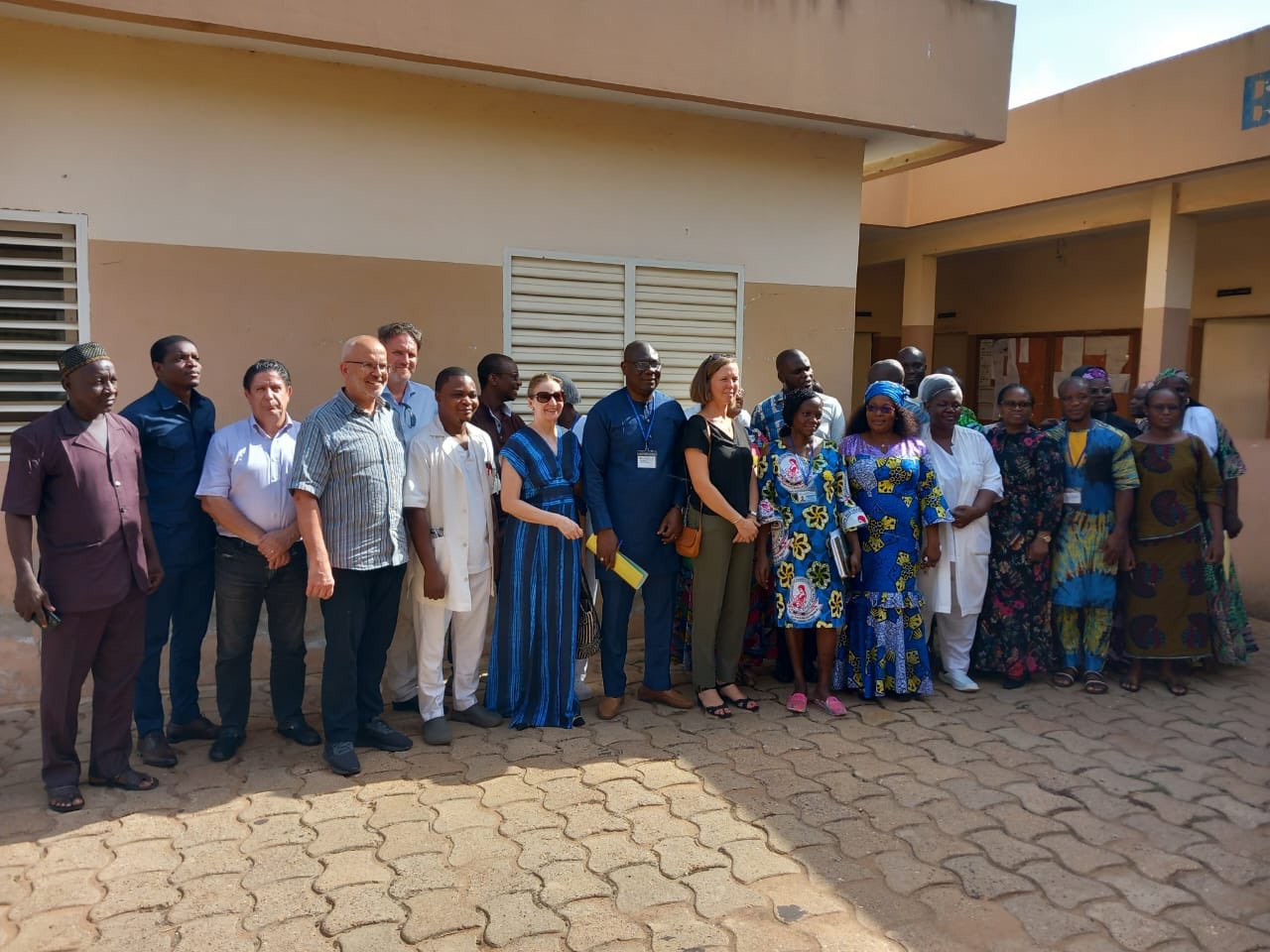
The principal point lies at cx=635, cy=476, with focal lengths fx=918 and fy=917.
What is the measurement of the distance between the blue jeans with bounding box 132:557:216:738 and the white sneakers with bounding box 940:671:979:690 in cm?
390

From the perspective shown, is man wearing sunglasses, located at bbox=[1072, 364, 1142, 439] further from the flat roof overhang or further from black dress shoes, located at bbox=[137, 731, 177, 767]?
black dress shoes, located at bbox=[137, 731, 177, 767]

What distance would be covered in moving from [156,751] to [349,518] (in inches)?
52.1

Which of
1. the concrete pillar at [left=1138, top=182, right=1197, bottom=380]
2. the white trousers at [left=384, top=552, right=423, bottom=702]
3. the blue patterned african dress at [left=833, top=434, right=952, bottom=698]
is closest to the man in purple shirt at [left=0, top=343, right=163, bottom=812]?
the white trousers at [left=384, top=552, right=423, bottom=702]

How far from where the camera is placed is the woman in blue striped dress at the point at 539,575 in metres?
4.35

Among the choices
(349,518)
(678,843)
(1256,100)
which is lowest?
(678,843)

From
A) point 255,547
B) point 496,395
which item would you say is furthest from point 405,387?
point 255,547

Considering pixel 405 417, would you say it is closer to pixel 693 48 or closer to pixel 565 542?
pixel 565 542

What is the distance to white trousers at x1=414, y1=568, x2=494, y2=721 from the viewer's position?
4.30 meters

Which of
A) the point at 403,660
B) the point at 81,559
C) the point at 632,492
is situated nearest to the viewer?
the point at 81,559

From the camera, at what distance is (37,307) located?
15.4ft

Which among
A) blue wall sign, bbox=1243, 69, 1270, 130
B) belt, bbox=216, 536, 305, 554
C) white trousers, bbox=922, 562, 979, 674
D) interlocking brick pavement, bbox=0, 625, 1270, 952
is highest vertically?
blue wall sign, bbox=1243, 69, 1270, 130

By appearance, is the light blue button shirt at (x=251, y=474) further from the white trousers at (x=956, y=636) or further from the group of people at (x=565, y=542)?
the white trousers at (x=956, y=636)

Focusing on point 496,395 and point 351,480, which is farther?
point 496,395

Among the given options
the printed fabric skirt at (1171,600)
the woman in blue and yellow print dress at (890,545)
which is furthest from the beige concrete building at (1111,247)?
the woman in blue and yellow print dress at (890,545)
